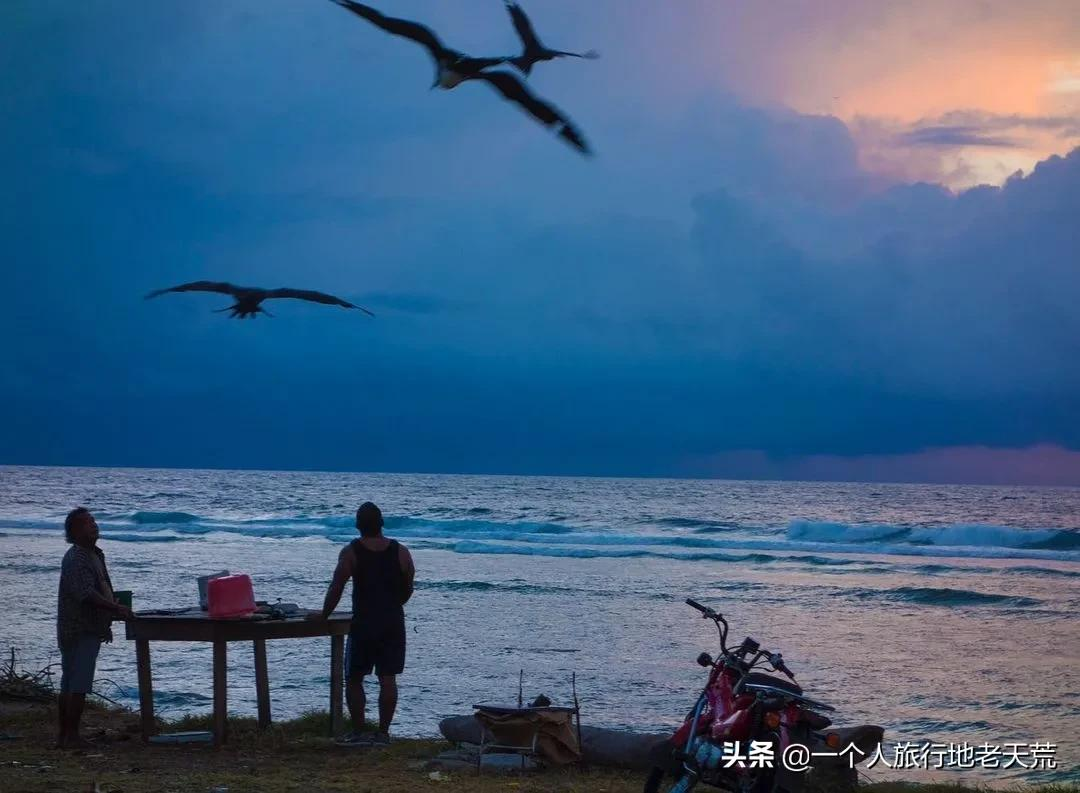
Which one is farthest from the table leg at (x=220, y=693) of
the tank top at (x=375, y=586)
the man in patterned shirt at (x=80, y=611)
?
the tank top at (x=375, y=586)

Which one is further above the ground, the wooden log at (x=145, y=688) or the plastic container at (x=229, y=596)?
the plastic container at (x=229, y=596)

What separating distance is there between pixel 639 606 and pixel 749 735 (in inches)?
565

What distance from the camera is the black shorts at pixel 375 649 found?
7.34m

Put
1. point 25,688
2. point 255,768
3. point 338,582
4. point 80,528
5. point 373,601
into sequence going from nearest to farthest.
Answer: point 255,768
point 80,528
point 338,582
point 373,601
point 25,688

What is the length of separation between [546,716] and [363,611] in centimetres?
140

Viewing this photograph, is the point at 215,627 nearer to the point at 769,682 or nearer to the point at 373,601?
the point at 373,601

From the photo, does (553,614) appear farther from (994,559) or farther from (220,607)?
(994,559)

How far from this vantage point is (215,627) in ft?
23.2

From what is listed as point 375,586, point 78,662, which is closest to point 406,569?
point 375,586

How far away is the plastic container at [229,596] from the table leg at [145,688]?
2.23ft

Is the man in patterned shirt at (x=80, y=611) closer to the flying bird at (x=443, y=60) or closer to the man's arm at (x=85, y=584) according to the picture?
the man's arm at (x=85, y=584)

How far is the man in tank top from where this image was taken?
289 inches

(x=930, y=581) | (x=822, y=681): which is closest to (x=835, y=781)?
(x=822, y=681)

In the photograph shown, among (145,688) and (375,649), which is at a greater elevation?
(375,649)
